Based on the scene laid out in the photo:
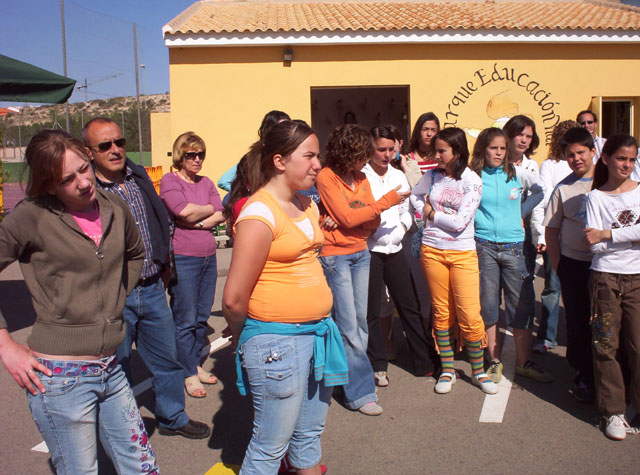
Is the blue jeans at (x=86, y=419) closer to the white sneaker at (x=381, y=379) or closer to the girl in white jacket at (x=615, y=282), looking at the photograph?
the white sneaker at (x=381, y=379)

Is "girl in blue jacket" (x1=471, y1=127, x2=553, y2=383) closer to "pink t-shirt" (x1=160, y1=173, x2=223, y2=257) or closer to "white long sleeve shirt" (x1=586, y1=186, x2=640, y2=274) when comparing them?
"white long sleeve shirt" (x1=586, y1=186, x2=640, y2=274)

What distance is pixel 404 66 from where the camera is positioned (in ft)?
44.7

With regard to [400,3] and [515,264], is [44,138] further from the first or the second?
[400,3]

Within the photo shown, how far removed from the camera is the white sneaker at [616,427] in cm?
365

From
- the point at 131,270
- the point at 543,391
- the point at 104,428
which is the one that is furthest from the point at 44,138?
the point at 543,391

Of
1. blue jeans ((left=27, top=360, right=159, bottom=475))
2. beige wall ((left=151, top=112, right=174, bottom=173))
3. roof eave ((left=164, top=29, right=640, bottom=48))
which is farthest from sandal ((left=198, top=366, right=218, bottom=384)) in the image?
beige wall ((left=151, top=112, right=174, bottom=173))

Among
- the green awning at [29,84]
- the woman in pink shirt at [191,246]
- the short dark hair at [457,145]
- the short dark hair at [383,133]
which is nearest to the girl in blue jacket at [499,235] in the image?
the short dark hair at [457,145]

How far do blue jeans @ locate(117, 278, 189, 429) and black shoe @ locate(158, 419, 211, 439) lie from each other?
37mm

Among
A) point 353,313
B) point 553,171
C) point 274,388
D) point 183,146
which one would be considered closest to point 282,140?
point 274,388

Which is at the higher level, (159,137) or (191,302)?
(159,137)

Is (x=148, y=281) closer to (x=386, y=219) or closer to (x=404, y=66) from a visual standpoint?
(x=386, y=219)

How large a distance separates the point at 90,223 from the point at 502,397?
3345 mm

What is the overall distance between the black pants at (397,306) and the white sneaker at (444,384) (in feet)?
0.87

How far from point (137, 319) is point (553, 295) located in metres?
3.76
